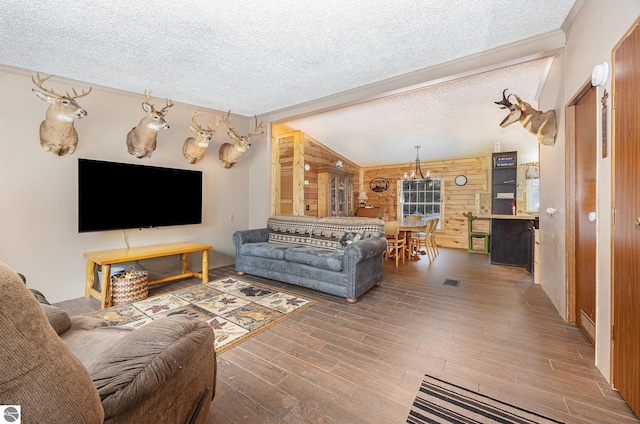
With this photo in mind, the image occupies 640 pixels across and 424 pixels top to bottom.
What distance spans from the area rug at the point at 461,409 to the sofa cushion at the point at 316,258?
1689 mm

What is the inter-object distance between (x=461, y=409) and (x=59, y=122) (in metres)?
4.43

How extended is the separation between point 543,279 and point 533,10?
10.3 ft

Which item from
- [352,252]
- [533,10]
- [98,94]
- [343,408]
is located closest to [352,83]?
[533,10]

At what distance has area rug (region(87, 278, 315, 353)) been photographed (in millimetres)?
2518

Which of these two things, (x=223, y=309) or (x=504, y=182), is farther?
(x=504, y=182)

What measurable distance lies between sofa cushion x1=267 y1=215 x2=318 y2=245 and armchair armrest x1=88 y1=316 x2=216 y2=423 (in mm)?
3158

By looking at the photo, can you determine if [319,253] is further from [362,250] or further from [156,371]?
[156,371]

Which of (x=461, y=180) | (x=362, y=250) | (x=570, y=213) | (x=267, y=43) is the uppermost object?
(x=267, y=43)

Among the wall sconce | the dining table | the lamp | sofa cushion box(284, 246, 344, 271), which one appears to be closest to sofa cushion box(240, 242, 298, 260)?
sofa cushion box(284, 246, 344, 271)

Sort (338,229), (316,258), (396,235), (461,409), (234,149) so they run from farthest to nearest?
(396,235)
(234,149)
(338,229)
(316,258)
(461,409)

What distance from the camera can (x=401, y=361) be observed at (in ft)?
6.56

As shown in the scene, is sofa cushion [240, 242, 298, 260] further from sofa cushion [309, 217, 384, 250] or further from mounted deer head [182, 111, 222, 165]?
mounted deer head [182, 111, 222, 165]

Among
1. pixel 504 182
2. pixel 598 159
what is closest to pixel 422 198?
pixel 504 182

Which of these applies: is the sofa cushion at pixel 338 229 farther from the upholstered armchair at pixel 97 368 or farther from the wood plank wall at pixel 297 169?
the upholstered armchair at pixel 97 368
